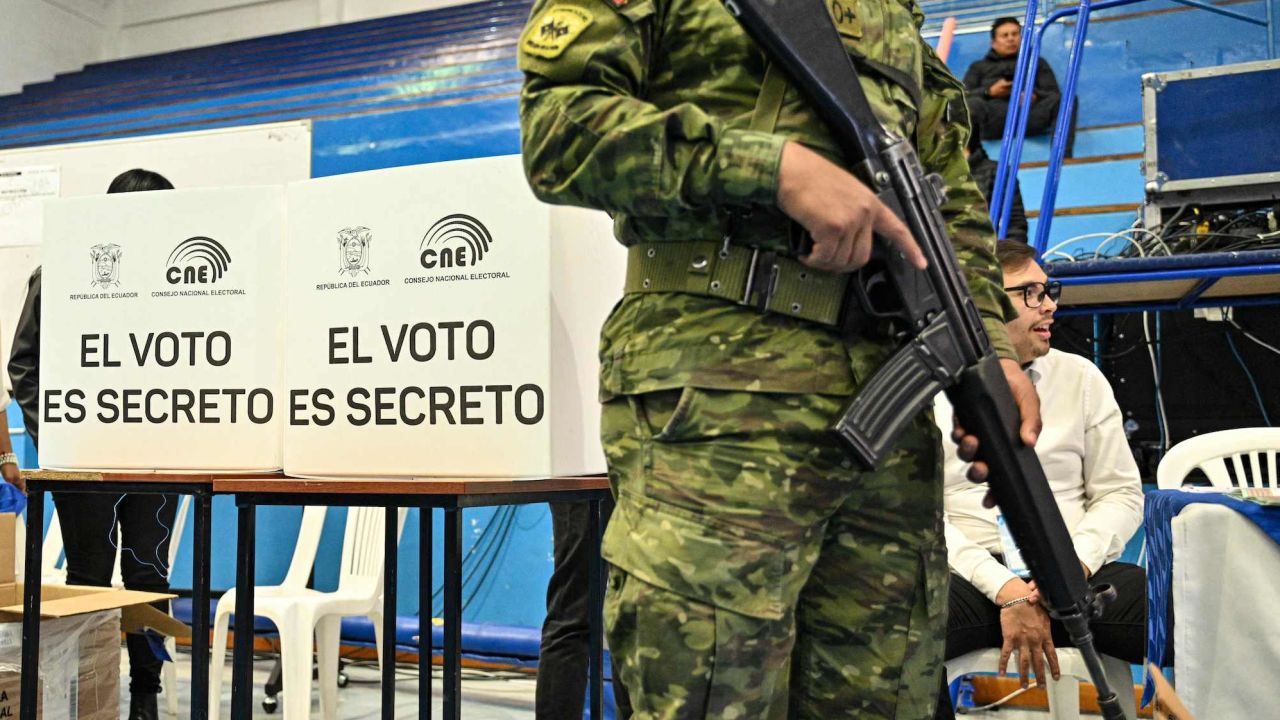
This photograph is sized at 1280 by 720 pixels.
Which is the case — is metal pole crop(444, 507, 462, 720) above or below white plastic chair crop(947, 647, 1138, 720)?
above

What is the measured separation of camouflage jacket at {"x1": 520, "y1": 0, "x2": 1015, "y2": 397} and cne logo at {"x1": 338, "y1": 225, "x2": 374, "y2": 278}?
63 centimetres

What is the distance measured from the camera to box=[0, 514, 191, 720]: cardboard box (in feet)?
6.48

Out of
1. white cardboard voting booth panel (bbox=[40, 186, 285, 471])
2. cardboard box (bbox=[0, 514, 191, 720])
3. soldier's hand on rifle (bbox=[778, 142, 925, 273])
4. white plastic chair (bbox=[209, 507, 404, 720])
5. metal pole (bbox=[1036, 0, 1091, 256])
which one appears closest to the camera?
soldier's hand on rifle (bbox=[778, 142, 925, 273])

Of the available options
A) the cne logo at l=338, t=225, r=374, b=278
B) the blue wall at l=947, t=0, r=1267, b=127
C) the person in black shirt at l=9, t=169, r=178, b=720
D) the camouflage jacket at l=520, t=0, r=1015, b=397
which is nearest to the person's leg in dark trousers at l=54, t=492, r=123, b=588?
the person in black shirt at l=9, t=169, r=178, b=720

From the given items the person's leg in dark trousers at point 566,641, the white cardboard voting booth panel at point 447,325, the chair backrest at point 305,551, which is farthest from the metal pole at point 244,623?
the chair backrest at point 305,551

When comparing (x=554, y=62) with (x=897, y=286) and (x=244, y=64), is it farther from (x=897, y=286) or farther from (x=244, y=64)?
(x=244, y=64)

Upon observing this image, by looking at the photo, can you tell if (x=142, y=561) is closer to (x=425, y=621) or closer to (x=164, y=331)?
(x=164, y=331)

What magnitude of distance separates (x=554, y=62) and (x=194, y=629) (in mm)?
1067

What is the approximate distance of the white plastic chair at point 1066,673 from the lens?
1959 millimetres

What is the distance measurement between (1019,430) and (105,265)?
1.39 m

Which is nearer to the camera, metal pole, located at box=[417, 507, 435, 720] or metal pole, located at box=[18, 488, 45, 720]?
metal pole, located at box=[417, 507, 435, 720]

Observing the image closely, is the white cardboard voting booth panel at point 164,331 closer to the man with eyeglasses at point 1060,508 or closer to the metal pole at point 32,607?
the metal pole at point 32,607

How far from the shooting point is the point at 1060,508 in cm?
191

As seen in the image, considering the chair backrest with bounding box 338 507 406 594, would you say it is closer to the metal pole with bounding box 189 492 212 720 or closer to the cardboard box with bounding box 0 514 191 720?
the cardboard box with bounding box 0 514 191 720
